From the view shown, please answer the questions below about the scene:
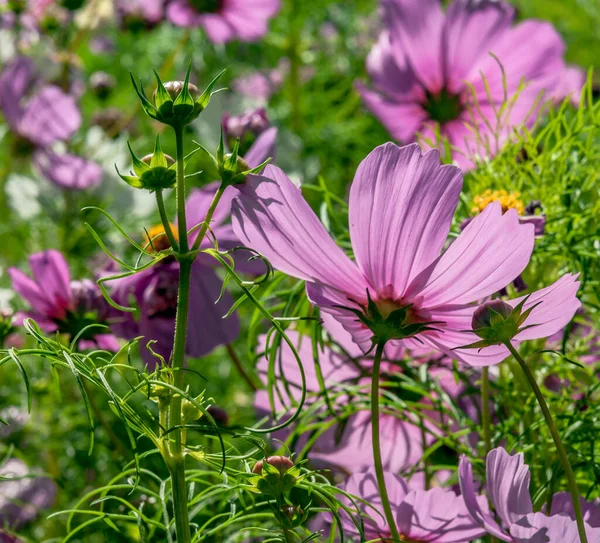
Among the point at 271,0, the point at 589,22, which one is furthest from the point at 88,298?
the point at 589,22

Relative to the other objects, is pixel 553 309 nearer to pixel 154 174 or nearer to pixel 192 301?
pixel 154 174

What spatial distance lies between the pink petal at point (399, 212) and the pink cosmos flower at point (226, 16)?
2.38ft

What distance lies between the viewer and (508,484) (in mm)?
335

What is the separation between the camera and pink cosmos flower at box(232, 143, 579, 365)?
33 cm

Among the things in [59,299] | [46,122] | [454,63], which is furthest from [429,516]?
[46,122]

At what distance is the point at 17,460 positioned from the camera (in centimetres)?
69

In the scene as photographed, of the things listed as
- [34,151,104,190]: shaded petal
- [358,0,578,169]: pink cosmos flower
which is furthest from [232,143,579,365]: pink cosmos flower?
[34,151,104,190]: shaded petal

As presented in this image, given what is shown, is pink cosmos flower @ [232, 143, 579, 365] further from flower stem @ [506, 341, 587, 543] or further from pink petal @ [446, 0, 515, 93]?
pink petal @ [446, 0, 515, 93]

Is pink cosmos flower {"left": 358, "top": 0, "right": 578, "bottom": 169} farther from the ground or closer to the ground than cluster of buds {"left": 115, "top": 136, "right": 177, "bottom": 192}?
farther from the ground

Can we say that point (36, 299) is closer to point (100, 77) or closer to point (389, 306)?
point (389, 306)

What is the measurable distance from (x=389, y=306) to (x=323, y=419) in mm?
203

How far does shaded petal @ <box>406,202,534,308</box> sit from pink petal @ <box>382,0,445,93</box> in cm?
40

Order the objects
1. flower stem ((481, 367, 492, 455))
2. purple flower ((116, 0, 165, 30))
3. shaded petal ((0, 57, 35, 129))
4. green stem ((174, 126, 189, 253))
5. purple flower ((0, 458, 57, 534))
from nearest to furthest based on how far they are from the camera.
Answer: green stem ((174, 126, 189, 253)) < flower stem ((481, 367, 492, 455)) < purple flower ((0, 458, 57, 534)) < shaded petal ((0, 57, 35, 129)) < purple flower ((116, 0, 165, 30))

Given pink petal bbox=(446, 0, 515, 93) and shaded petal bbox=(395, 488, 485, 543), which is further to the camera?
pink petal bbox=(446, 0, 515, 93)
